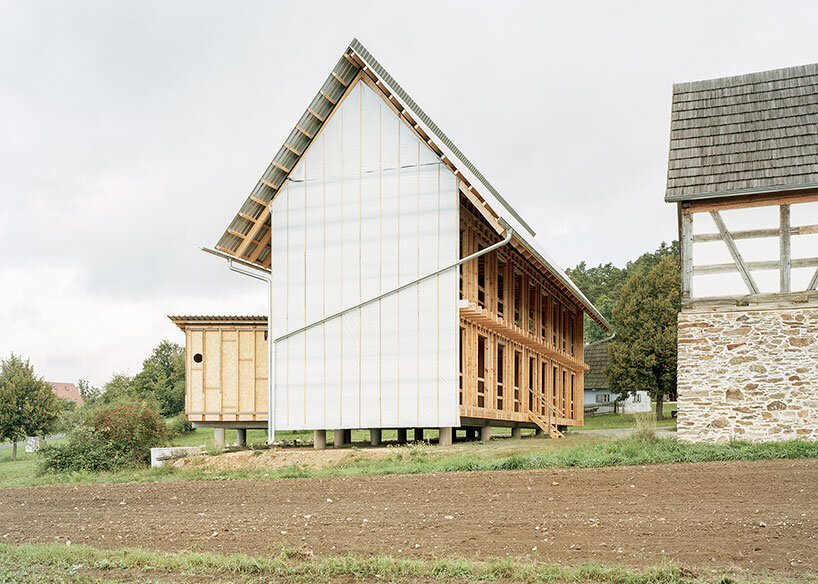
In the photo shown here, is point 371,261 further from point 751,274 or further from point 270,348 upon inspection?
point 751,274

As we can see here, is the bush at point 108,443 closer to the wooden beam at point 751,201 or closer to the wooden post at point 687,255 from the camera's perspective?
the wooden post at point 687,255

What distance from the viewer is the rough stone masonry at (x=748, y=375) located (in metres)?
15.1

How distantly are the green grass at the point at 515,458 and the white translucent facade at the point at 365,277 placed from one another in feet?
5.82

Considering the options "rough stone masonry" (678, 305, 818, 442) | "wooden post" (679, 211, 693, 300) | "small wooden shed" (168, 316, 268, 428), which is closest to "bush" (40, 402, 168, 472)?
"small wooden shed" (168, 316, 268, 428)

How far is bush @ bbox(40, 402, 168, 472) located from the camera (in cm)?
2002

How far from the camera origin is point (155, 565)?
8.83 m

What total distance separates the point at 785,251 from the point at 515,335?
29.8 ft

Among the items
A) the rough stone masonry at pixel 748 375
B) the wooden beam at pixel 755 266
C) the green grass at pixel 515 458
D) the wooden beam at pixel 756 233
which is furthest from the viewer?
A: the wooden beam at pixel 756 233

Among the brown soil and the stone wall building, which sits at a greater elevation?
the stone wall building

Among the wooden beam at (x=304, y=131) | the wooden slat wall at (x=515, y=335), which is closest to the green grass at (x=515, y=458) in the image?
the wooden slat wall at (x=515, y=335)

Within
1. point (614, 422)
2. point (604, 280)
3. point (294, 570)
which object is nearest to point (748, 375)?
point (294, 570)

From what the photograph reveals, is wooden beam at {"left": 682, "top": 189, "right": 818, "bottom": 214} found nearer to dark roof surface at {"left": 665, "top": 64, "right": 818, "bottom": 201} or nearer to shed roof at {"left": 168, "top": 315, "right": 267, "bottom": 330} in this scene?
dark roof surface at {"left": 665, "top": 64, "right": 818, "bottom": 201}

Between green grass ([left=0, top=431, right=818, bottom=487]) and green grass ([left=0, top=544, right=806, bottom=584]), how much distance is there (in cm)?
574

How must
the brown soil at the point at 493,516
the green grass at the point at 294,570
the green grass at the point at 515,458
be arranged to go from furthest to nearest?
1. the green grass at the point at 515,458
2. the brown soil at the point at 493,516
3. the green grass at the point at 294,570
